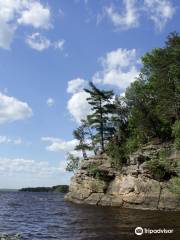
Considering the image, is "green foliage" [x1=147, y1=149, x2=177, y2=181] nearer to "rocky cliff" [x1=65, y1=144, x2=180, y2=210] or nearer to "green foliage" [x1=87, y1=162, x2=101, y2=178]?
"rocky cliff" [x1=65, y1=144, x2=180, y2=210]

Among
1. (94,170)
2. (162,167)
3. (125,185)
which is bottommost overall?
(125,185)

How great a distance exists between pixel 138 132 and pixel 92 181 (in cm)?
1175

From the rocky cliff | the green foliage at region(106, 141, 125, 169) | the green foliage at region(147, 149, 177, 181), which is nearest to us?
the rocky cliff

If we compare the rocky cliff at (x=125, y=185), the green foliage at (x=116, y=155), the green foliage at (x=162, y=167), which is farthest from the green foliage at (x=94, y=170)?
the green foliage at (x=162, y=167)

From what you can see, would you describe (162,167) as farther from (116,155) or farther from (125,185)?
(116,155)

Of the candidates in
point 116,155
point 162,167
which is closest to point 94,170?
point 116,155

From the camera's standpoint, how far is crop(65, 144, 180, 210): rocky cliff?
50.8 m

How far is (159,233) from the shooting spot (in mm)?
27469

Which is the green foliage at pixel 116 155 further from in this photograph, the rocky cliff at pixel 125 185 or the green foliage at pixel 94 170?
the green foliage at pixel 94 170

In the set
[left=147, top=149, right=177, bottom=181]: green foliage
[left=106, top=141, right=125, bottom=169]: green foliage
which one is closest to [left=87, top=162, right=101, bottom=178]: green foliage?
[left=106, top=141, right=125, bottom=169]: green foliage

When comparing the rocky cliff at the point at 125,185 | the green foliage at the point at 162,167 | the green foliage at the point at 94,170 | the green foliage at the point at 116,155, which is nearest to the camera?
the rocky cliff at the point at 125,185

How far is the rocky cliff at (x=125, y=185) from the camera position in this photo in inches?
2002

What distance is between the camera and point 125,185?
57.0 meters

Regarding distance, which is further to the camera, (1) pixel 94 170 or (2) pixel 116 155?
(1) pixel 94 170
